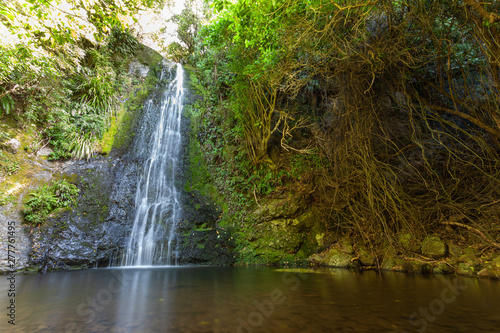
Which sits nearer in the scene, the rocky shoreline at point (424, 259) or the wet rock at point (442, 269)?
the rocky shoreline at point (424, 259)

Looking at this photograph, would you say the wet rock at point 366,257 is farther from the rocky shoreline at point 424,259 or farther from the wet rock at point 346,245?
the wet rock at point 346,245

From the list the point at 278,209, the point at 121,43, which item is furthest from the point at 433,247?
the point at 121,43

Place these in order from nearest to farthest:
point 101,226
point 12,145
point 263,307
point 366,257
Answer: point 263,307
point 366,257
point 101,226
point 12,145

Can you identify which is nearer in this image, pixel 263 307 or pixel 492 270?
pixel 263 307

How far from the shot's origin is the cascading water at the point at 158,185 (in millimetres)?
6336

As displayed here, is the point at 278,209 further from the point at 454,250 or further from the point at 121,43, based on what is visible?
the point at 121,43

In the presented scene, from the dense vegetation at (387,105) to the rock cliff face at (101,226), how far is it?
43.3 inches

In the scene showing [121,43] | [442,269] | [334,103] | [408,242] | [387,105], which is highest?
[121,43]

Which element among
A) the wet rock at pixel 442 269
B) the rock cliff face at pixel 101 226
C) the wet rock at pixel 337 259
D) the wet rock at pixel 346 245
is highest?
the rock cliff face at pixel 101 226

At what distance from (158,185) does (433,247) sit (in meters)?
7.30

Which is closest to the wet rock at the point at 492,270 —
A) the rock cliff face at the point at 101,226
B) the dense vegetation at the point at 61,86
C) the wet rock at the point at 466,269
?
the wet rock at the point at 466,269

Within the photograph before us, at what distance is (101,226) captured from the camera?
641 centimetres

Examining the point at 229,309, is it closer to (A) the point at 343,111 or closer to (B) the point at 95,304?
(B) the point at 95,304

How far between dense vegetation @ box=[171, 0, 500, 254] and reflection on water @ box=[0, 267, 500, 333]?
6.41ft
